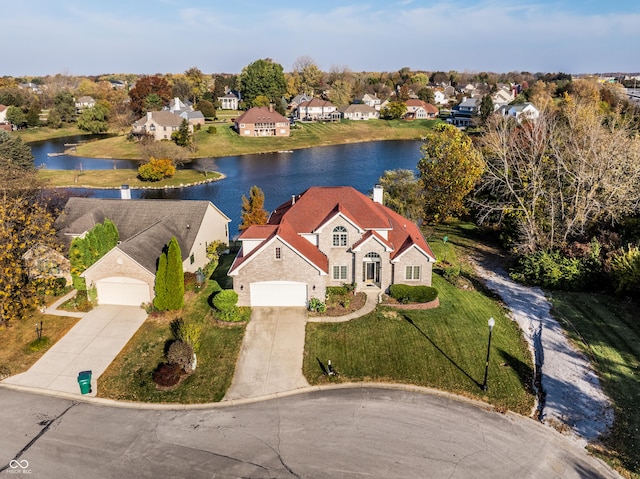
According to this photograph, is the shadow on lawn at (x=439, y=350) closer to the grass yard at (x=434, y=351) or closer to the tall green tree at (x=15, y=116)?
the grass yard at (x=434, y=351)

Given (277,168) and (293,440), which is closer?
(293,440)

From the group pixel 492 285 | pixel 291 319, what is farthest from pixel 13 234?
pixel 492 285

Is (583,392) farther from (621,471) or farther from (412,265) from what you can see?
(412,265)

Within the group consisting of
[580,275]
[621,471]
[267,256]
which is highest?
[267,256]

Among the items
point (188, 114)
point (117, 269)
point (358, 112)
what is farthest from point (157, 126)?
point (117, 269)

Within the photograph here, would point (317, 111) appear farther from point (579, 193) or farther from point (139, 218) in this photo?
point (139, 218)

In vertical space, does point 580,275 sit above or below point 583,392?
above
